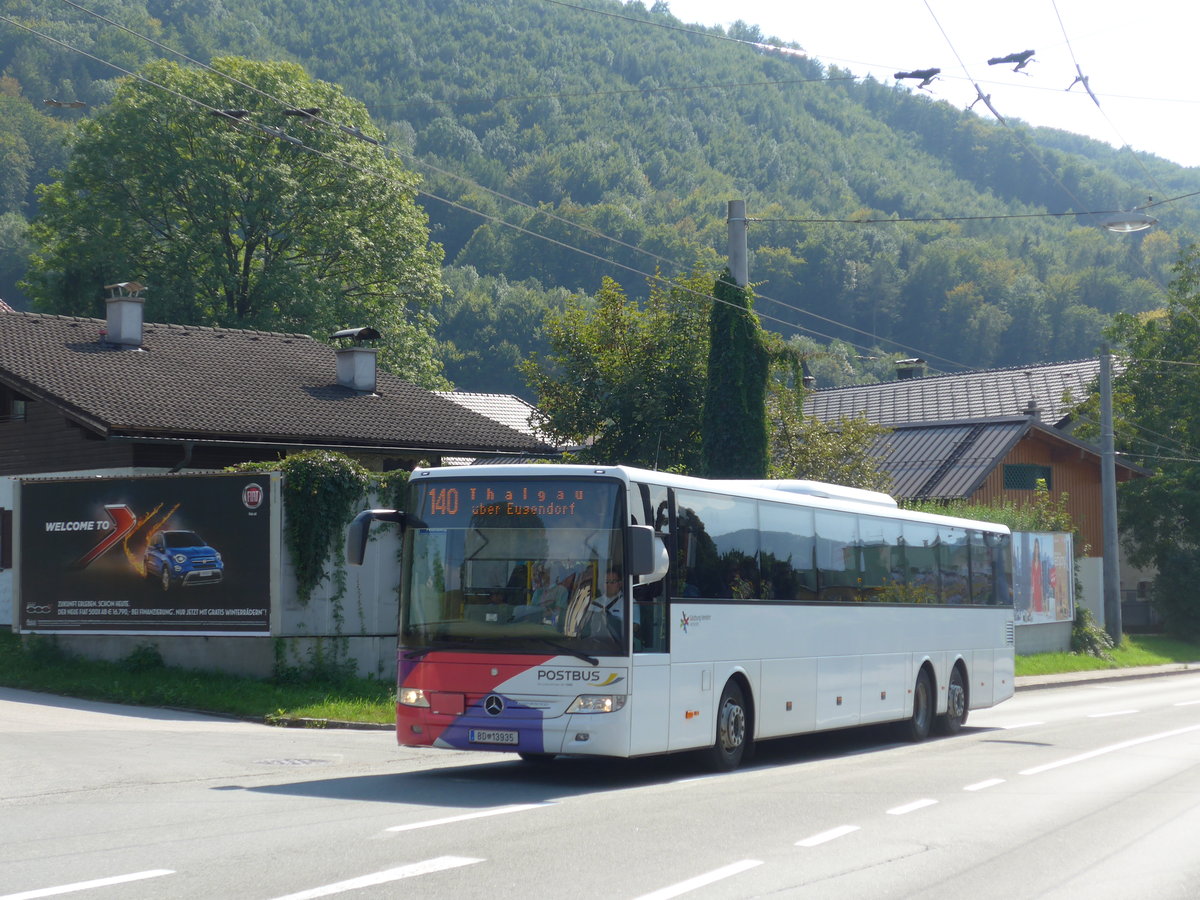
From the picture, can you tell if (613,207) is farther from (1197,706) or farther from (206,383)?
(1197,706)

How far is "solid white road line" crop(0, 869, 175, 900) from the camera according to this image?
7422 millimetres

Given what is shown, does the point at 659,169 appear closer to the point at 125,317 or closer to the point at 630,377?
the point at 125,317

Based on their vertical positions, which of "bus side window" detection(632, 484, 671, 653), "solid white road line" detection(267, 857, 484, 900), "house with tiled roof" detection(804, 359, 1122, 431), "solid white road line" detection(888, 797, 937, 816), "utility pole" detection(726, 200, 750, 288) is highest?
"house with tiled roof" detection(804, 359, 1122, 431)

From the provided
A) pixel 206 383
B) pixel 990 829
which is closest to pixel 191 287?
pixel 206 383

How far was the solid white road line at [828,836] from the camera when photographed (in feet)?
31.3

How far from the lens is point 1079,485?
47.3 m

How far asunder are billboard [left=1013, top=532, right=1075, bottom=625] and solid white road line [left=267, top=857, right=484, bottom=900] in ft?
85.8

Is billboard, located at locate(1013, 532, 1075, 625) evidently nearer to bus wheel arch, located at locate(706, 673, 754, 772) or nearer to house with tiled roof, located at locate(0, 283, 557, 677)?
house with tiled roof, located at locate(0, 283, 557, 677)

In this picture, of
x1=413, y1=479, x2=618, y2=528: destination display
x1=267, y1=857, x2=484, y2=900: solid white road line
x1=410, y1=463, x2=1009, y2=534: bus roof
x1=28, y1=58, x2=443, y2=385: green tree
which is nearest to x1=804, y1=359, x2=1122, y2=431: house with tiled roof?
x1=28, y1=58, x2=443, y2=385: green tree

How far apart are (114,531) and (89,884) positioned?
1423 cm

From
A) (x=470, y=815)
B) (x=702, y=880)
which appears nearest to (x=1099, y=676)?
(x=470, y=815)

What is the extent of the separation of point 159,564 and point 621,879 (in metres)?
14.1

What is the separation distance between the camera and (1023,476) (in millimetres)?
44469

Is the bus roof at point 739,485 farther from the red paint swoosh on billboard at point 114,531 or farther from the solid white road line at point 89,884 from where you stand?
the red paint swoosh on billboard at point 114,531
